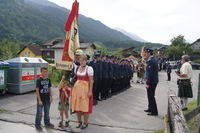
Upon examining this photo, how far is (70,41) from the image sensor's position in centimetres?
873

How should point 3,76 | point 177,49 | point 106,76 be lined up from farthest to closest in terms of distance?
point 177,49 < point 106,76 < point 3,76

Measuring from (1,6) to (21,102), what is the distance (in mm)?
203309

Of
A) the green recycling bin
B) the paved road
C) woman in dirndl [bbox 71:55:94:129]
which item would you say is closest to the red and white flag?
the paved road

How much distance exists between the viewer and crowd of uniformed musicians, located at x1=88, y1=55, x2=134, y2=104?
1001cm

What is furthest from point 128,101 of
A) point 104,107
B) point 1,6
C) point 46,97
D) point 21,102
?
point 1,6

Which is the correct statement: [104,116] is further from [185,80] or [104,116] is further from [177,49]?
[177,49]

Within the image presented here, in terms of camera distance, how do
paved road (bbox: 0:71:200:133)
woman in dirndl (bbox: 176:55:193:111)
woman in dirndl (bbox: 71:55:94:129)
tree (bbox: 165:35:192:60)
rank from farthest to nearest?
tree (bbox: 165:35:192:60) < woman in dirndl (bbox: 176:55:193:111) < paved road (bbox: 0:71:200:133) < woman in dirndl (bbox: 71:55:94:129)

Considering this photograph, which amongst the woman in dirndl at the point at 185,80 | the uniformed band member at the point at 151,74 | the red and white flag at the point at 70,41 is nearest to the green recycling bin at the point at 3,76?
the red and white flag at the point at 70,41

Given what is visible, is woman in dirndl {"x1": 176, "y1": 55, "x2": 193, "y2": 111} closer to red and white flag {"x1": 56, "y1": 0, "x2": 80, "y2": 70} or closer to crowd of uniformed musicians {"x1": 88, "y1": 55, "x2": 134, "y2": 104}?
crowd of uniformed musicians {"x1": 88, "y1": 55, "x2": 134, "y2": 104}

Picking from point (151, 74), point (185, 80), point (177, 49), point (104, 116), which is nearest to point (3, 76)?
point (104, 116)

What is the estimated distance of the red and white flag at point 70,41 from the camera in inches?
333

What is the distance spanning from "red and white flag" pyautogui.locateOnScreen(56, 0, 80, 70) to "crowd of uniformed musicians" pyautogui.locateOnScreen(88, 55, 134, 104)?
1228mm

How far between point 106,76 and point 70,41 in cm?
264

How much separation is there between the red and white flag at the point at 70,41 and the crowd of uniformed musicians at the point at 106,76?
4.03 feet
